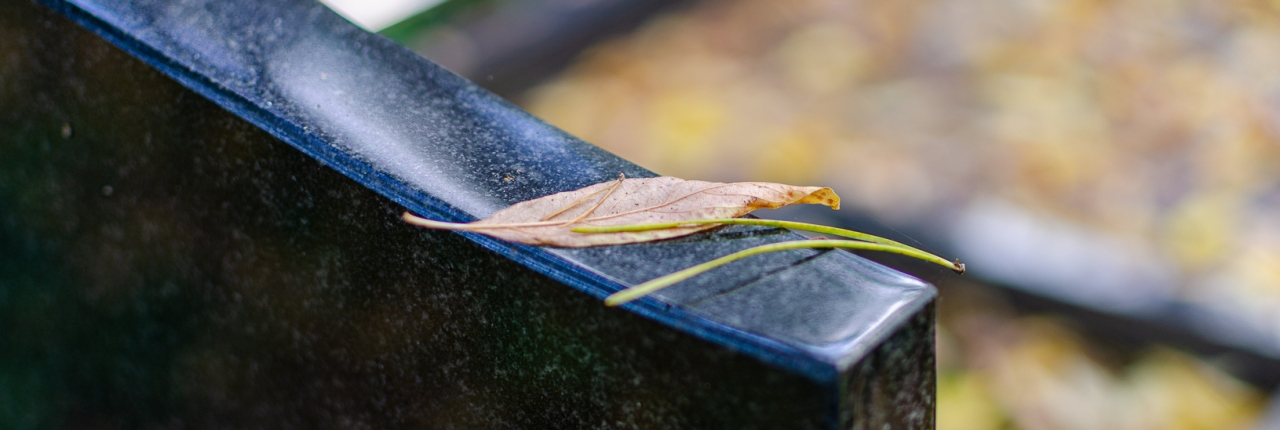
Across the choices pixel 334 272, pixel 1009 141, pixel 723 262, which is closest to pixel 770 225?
pixel 723 262

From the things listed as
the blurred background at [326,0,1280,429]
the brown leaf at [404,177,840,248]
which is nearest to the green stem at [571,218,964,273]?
the brown leaf at [404,177,840,248]

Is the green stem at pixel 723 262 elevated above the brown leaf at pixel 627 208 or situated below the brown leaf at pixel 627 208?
below

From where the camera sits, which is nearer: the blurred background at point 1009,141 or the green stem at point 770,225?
the green stem at point 770,225

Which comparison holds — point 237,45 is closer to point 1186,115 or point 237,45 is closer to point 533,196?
point 533,196

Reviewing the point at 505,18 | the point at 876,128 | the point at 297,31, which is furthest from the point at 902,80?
the point at 297,31

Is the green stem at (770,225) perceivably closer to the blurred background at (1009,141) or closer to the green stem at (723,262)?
the green stem at (723,262)

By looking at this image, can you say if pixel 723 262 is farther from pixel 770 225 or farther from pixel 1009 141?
pixel 1009 141

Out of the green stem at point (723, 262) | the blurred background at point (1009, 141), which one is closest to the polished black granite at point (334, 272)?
the green stem at point (723, 262)

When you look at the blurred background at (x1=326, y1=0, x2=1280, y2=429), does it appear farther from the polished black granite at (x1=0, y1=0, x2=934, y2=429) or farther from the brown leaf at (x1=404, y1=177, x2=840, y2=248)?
the brown leaf at (x1=404, y1=177, x2=840, y2=248)
